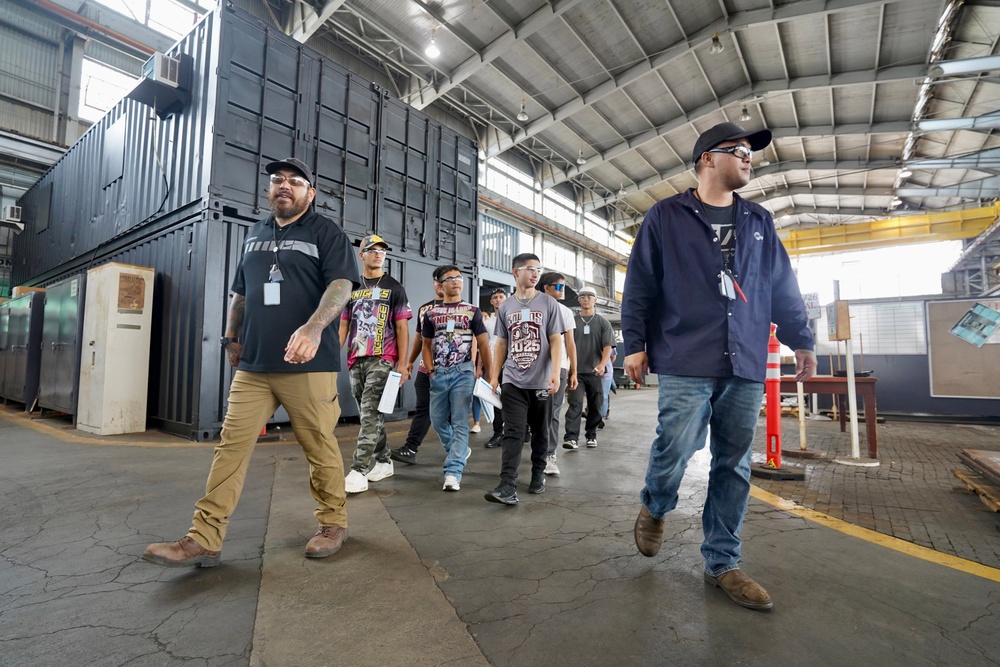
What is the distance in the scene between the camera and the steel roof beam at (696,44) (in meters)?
9.53

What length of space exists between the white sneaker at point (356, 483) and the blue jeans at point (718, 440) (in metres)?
2.25

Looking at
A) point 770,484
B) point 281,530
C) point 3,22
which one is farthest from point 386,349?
point 3,22

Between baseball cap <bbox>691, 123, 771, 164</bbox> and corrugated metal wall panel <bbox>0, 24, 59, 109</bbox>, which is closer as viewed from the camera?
baseball cap <bbox>691, 123, 771, 164</bbox>

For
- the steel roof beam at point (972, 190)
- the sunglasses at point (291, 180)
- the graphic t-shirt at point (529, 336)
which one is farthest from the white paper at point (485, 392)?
the steel roof beam at point (972, 190)

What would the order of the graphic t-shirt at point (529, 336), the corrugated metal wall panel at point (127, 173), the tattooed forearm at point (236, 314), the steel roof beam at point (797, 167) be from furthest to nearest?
the steel roof beam at point (797, 167) < the corrugated metal wall panel at point (127, 173) < the graphic t-shirt at point (529, 336) < the tattooed forearm at point (236, 314)

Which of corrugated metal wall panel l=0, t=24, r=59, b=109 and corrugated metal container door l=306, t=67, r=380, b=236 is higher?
corrugated metal wall panel l=0, t=24, r=59, b=109

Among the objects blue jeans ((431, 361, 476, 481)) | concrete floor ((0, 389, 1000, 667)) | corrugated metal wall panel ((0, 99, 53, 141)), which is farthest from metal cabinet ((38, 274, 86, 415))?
corrugated metal wall panel ((0, 99, 53, 141))

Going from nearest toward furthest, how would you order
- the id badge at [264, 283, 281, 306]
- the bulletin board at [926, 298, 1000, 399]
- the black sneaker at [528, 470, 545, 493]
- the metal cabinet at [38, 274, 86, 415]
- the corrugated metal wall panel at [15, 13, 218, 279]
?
1. the id badge at [264, 283, 281, 306]
2. the black sneaker at [528, 470, 545, 493]
3. the corrugated metal wall panel at [15, 13, 218, 279]
4. the metal cabinet at [38, 274, 86, 415]
5. the bulletin board at [926, 298, 1000, 399]

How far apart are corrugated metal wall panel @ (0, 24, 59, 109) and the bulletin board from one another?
20014 millimetres

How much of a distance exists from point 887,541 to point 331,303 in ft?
10.5

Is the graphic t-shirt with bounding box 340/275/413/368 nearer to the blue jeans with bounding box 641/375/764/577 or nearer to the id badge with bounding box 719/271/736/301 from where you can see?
the blue jeans with bounding box 641/375/764/577

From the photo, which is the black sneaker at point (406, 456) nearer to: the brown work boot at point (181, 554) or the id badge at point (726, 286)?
the brown work boot at point (181, 554)

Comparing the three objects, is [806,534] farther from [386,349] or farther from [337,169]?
[337,169]

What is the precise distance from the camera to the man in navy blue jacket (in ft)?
6.24
